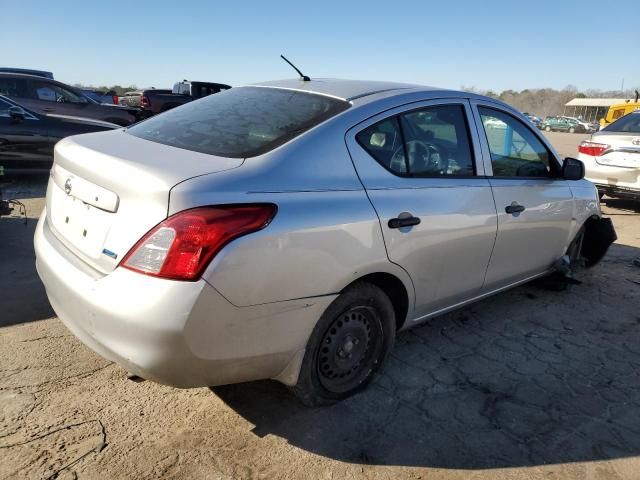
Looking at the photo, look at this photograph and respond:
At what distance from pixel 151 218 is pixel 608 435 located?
8.08ft

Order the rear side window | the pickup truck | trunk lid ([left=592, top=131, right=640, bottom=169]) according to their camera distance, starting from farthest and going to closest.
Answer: the pickup truck < the rear side window < trunk lid ([left=592, top=131, right=640, bottom=169])

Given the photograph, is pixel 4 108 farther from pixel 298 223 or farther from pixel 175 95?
pixel 175 95

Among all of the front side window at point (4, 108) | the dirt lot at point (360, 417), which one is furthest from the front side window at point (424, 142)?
the front side window at point (4, 108)

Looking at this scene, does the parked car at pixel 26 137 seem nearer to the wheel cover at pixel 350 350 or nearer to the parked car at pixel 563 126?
the wheel cover at pixel 350 350

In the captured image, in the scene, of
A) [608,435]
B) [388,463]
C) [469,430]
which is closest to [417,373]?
[469,430]

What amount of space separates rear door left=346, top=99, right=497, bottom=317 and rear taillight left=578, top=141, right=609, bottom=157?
5763 mm

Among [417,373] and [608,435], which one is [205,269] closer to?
[417,373]

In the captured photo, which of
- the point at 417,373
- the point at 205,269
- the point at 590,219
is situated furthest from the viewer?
the point at 590,219

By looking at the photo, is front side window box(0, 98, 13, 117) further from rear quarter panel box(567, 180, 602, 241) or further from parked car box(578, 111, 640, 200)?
parked car box(578, 111, 640, 200)

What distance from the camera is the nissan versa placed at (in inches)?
75.2

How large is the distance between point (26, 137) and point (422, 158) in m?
6.85

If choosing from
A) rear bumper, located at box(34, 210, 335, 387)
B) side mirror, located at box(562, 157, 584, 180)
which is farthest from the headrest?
side mirror, located at box(562, 157, 584, 180)

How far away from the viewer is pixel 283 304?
2.11m

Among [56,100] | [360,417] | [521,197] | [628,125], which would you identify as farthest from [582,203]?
[56,100]
